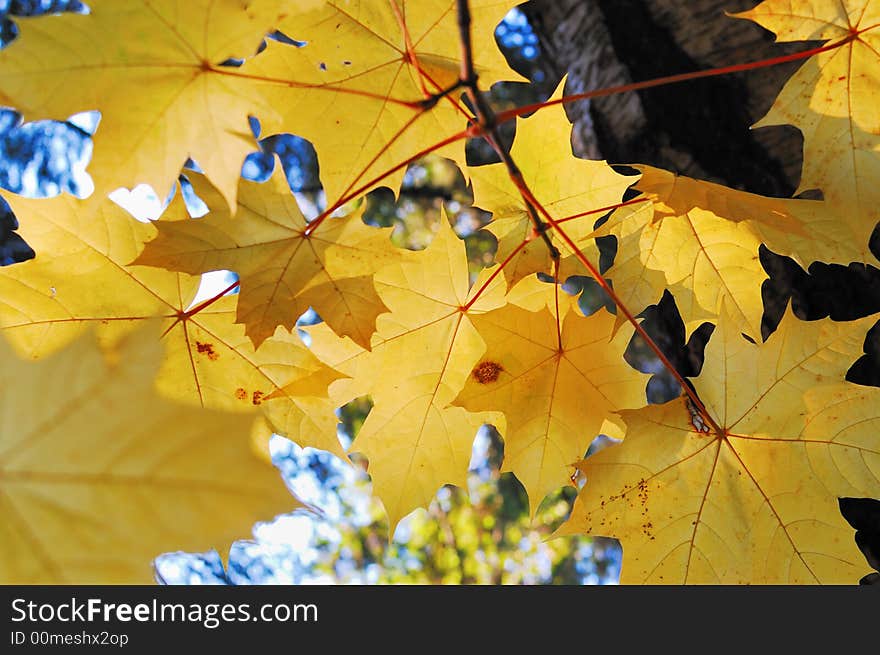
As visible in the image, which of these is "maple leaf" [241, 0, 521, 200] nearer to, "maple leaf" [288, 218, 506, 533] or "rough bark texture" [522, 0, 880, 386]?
"maple leaf" [288, 218, 506, 533]

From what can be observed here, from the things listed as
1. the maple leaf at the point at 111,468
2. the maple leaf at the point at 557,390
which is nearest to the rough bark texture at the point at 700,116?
the maple leaf at the point at 557,390

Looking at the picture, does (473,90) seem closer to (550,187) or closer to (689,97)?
(550,187)

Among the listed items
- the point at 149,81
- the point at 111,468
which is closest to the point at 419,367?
the point at 149,81

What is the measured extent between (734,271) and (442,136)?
0.47 m

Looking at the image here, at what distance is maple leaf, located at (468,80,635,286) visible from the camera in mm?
1050

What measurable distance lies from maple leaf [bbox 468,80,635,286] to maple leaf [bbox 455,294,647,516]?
0.09 metres

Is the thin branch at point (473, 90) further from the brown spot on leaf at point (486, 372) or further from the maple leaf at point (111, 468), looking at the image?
the maple leaf at point (111, 468)

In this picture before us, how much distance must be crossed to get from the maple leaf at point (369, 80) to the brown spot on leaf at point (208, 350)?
281mm

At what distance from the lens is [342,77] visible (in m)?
1.01

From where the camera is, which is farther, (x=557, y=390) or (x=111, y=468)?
(x=557, y=390)

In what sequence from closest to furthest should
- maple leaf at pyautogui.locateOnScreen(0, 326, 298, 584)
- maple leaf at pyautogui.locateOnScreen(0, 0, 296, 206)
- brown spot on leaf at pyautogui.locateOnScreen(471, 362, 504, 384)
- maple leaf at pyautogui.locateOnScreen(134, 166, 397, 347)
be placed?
maple leaf at pyautogui.locateOnScreen(0, 326, 298, 584), maple leaf at pyautogui.locateOnScreen(0, 0, 296, 206), maple leaf at pyautogui.locateOnScreen(134, 166, 397, 347), brown spot on leaf at pyautogui.locateOnScreen(471, 362, 504, 384)

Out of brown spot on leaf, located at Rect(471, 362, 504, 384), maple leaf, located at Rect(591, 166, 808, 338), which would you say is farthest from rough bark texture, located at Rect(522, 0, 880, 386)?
brown spot on leaf, located at Rect(471, 362, 504, 384)

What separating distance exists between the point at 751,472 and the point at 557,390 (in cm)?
30

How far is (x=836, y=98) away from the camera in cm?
100
